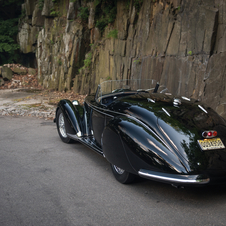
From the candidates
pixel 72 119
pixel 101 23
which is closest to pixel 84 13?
pixel 101 23

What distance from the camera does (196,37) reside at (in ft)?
23.7

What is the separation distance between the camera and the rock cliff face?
22.2ft

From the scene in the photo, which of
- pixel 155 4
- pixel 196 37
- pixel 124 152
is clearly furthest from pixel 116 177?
pixel 155 4

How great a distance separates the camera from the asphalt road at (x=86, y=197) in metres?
2.70

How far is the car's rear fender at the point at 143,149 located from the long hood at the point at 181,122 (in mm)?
83

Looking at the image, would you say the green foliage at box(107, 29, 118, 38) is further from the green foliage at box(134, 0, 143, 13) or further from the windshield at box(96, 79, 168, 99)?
the windshield at box(96, 79, 168, 99)

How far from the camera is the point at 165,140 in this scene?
3.06 meters

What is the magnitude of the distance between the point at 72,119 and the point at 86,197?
2.26 metres

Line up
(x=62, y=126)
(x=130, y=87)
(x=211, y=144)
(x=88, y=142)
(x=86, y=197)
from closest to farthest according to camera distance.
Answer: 1. (x=211, y=144)
2. (x=86, y=197)
3. (x=88, y=142)
4. (x=130, y=87)
5. (x=62, y=126)

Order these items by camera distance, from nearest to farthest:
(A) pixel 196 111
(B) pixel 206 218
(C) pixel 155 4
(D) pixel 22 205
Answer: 1. (B) pixel 206 218
2. (D) pixel 22 205
3. (A) pixel 196 111
4. (C) pixel 155 4

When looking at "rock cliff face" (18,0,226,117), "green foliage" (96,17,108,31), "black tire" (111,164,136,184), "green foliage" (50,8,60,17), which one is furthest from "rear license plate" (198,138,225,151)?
"green foliage" (50,8,60,17)

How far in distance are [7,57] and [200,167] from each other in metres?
23.7

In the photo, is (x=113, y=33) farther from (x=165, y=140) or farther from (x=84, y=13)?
(x=165, y=140)

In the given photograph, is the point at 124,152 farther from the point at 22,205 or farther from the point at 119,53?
the point at 119,53
